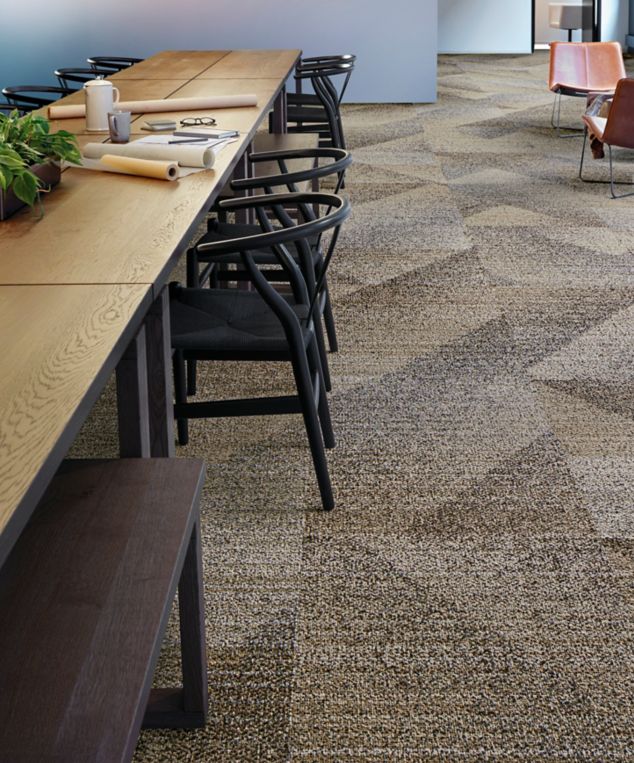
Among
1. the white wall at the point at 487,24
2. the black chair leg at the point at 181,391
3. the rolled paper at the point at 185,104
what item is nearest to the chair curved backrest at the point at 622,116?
the rolled paper at the point at 185,104

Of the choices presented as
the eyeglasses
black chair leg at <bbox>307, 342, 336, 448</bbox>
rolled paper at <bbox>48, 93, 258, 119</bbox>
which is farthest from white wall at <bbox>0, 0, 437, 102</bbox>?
black chair leg at <bbox>307, 342, 336, 448</bbox>

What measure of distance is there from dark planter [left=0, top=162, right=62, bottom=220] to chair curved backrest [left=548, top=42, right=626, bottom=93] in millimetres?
5789

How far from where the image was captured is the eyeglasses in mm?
3311

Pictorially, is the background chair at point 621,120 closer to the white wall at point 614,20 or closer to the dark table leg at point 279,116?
the dark table leg at point 279,116

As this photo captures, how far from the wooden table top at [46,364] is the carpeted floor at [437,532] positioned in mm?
720

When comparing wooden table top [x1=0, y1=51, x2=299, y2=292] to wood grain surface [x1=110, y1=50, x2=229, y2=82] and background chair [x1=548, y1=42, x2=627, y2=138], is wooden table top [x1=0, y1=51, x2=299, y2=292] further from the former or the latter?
background chair [x1=548, y1=42, x2=627, y2=138]

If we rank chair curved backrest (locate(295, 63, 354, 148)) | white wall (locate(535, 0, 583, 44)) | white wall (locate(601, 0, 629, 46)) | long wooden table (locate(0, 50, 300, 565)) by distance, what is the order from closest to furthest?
1. long wooden table (locate(0, 50, 300, 565))
2. chair curved backrest (locate(295, 63, 354, 148))
3. white wall (locate(601, 0, 629, 46))
4. white wall (locate(535, 0, 583, 44))

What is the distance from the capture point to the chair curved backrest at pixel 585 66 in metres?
7.49

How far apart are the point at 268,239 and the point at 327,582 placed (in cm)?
75

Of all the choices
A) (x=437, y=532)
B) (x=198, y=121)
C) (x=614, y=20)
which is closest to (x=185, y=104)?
(x=198, y=121)

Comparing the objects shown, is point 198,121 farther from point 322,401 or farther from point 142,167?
point 322,401

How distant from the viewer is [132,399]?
6.02 ft

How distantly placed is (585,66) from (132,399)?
6.61 m

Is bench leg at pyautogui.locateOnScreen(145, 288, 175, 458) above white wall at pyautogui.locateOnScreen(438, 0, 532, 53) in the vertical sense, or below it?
below
